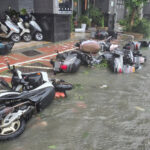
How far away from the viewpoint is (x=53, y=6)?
10633mm

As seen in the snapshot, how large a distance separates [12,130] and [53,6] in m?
8.53

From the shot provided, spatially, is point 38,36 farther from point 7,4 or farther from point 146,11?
point 146,11

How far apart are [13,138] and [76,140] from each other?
44.7 inches

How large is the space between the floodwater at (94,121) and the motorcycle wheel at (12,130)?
10 cm

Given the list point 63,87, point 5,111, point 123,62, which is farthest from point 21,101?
point 123,62

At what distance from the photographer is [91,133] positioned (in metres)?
3.83

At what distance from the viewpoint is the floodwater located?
11.5 ft

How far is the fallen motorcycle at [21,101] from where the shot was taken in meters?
3.49

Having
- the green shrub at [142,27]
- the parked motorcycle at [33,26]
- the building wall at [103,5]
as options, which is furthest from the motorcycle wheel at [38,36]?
the building wall at [103,5]

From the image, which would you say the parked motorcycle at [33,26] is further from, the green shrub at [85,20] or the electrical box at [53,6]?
the green shrub at [85,20]

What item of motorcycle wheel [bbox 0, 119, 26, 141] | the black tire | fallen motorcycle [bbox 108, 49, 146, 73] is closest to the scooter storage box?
fallen motorcycle [bbox 108, 49, 146, 73]

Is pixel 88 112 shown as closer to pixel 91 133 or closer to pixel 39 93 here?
pixel 91 133

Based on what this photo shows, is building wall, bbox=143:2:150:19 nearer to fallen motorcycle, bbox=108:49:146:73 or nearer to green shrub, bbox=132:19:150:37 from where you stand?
green shrub, bbox=132:19:150:37

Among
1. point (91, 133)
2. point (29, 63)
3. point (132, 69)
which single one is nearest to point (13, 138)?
point (91, 133)
